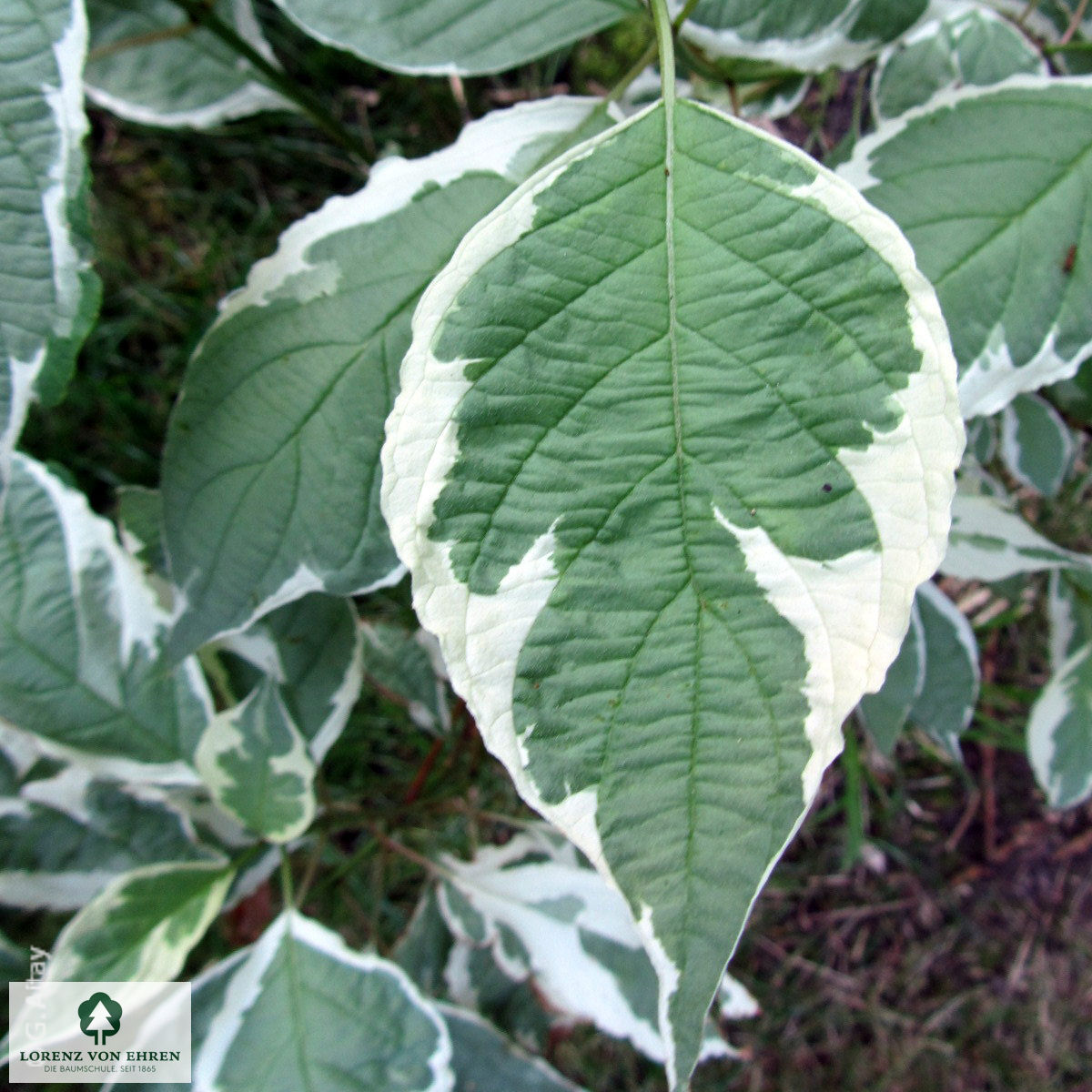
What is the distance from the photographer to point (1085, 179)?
25.0 inches

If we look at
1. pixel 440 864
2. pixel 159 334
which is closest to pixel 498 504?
pixel 440 864

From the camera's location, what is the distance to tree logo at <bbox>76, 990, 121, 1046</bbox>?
0.85 metres

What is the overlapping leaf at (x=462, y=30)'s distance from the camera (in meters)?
0.67

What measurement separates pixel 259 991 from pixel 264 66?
103cm

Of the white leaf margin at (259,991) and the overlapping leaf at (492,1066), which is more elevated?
the white leaf margin at (259,991)

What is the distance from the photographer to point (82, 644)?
2.85 ft

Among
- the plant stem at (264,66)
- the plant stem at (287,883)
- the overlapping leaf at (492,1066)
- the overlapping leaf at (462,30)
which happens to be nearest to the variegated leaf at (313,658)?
the plant stem at (287,883)

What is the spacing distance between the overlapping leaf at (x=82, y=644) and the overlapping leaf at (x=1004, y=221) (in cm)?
77

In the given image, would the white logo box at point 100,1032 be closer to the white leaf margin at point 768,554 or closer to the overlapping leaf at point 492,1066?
the overlapping leaf at point 492,1066

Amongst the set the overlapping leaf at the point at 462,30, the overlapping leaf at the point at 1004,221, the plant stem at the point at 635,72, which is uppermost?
the overlapping leaf at the point at 462,30

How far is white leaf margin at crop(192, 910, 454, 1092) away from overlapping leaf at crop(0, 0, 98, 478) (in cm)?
60

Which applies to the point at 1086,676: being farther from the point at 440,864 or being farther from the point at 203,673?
the point at 203,673

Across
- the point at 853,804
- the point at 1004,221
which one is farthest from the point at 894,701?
the point at 1004,221

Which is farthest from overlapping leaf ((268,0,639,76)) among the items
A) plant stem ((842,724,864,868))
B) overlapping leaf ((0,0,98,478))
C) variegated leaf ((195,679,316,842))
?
plant stem ((842,724,864,868))
